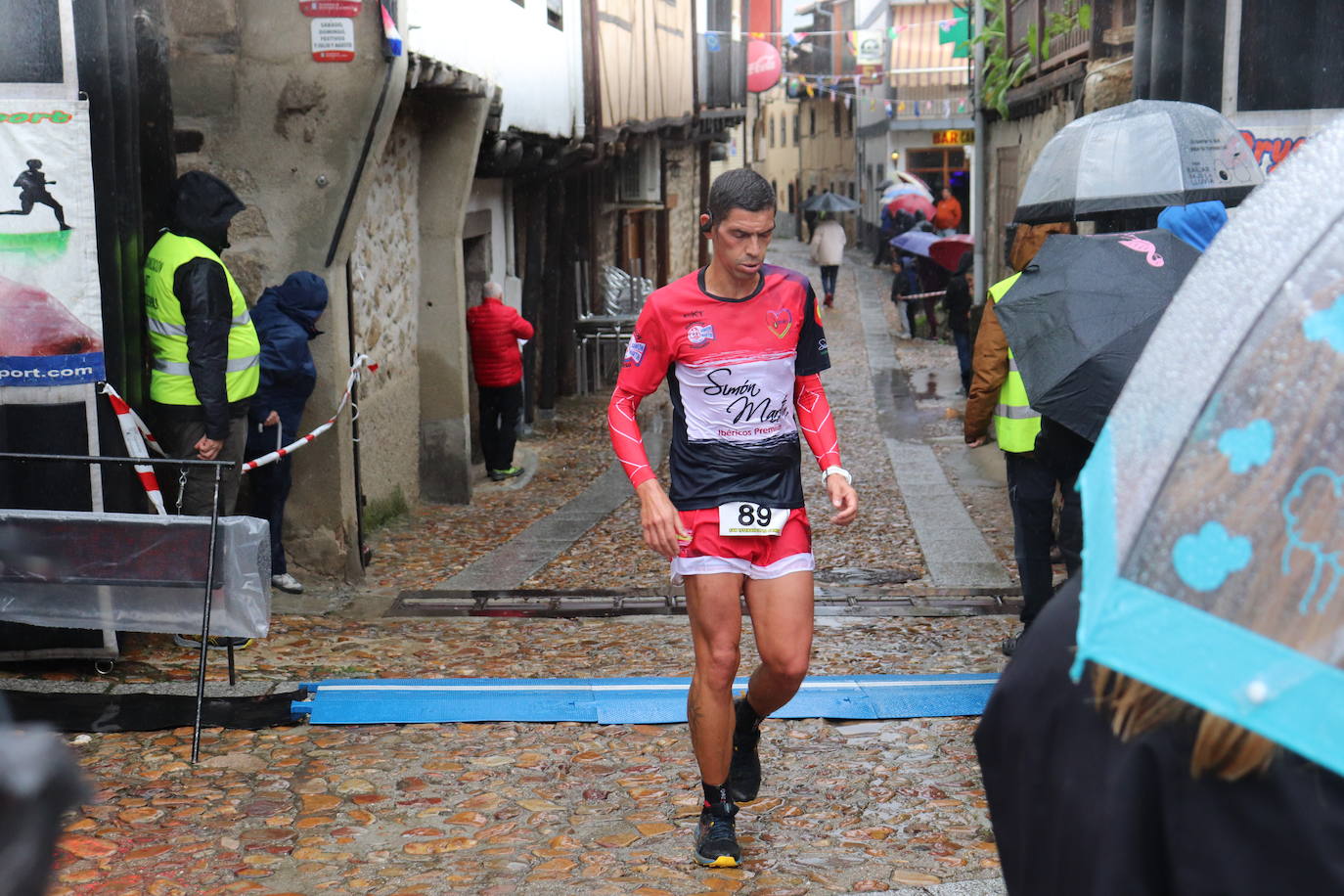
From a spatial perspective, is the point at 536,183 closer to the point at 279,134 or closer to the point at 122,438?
the point at 279,134

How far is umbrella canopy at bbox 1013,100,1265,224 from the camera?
6879 millimetres

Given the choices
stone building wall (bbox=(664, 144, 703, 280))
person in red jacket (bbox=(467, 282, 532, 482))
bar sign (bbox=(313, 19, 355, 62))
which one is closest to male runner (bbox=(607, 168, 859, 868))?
bar sign (bbox=(313, 19, 355, 62))

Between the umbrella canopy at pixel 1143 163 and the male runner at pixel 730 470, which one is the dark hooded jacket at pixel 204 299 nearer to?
the male runner at pixel 730 470

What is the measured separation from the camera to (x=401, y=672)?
6387 mm

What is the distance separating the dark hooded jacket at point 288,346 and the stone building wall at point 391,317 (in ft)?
4.99

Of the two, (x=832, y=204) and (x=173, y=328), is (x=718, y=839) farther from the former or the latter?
(x=832, y=204)

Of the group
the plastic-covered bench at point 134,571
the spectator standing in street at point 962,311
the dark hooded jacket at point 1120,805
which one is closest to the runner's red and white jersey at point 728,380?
the plastic-covered bench at point 134,571

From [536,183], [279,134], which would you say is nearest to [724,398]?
[279,134]

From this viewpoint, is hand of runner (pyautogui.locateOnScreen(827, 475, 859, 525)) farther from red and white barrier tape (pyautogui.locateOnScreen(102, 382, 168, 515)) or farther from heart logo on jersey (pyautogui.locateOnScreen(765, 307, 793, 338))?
red and white barrier tape (pyautogui.locateOnScreen(102, 382, 168, 515))

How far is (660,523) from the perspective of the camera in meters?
4.04

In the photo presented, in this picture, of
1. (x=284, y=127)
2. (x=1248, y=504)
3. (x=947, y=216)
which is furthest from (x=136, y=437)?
(x=947, y=216)

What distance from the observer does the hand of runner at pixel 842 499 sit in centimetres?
411

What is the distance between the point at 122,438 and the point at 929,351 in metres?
16.0

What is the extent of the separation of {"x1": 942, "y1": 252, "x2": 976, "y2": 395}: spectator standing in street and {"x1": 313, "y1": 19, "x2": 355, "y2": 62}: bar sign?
9.43m
